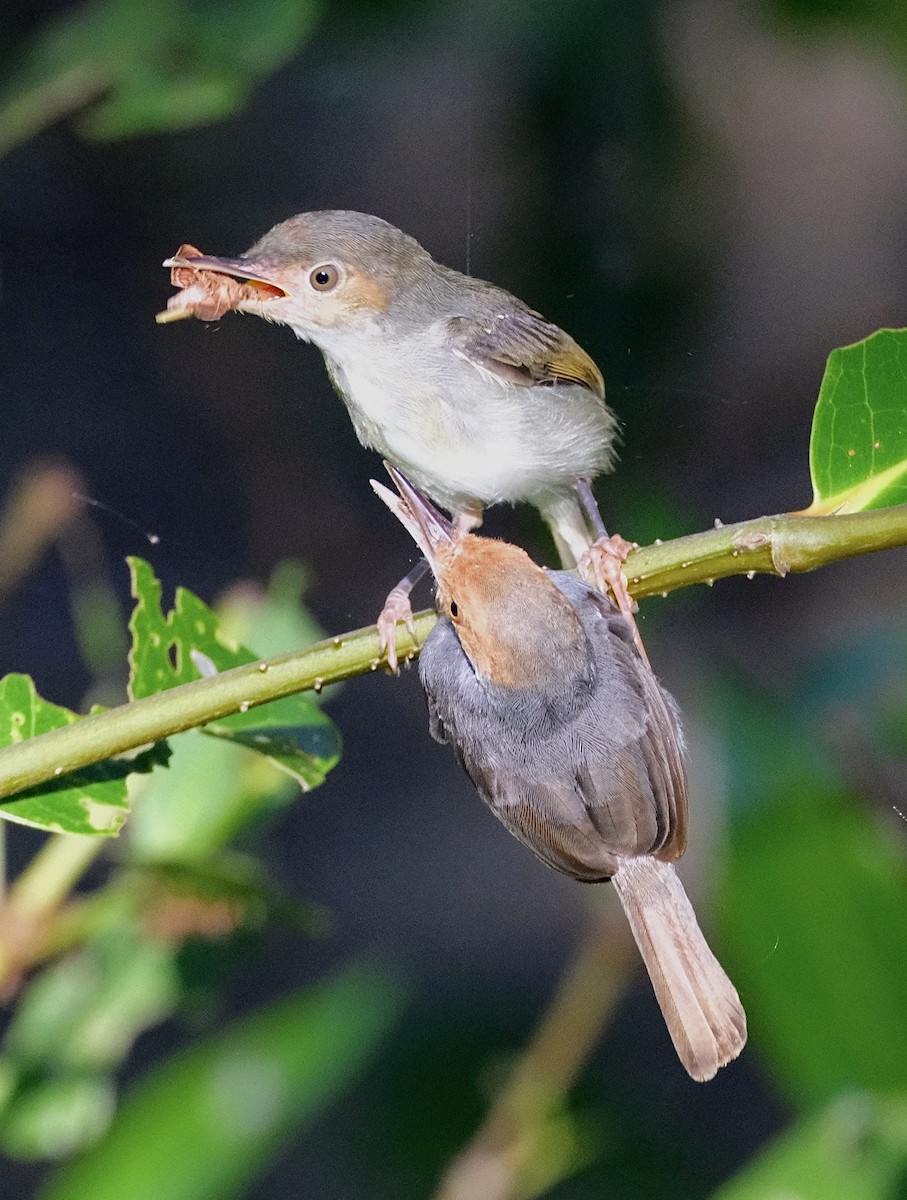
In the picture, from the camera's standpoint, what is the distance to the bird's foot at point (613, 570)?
3.75ft

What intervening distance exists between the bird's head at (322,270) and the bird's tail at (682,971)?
605mm

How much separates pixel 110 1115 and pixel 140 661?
1.20 m

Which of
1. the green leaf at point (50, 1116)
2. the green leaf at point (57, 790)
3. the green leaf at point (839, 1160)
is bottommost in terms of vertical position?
the green leaf at point (839, 1160)

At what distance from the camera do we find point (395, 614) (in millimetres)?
1306

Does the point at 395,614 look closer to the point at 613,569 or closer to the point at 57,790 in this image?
the point at 613,569

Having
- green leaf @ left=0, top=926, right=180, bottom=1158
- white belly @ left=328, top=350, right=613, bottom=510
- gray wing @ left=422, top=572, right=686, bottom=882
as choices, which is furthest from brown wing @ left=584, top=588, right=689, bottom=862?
green leaf @ left=0, top=926, right=180, bottom=1158

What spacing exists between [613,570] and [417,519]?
0.22 m

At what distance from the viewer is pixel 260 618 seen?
6.52ft

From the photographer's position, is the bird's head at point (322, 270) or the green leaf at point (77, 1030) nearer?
the bird's head at point (322, 270)

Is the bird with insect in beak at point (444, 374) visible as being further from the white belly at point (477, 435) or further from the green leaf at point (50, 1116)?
the green leaf at point (50, 1116)

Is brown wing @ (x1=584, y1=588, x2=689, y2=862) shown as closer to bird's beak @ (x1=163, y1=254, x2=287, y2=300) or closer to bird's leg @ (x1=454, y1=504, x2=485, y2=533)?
bird's leg @ (x1=454, y1=504, x2=485, y2=533)

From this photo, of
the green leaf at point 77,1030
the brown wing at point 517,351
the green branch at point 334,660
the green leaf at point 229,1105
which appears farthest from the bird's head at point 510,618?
the green leaf at point 229,1105

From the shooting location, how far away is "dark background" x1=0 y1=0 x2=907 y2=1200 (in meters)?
3.27

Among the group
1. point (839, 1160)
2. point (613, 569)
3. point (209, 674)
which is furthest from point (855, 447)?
point (839, 1160)
